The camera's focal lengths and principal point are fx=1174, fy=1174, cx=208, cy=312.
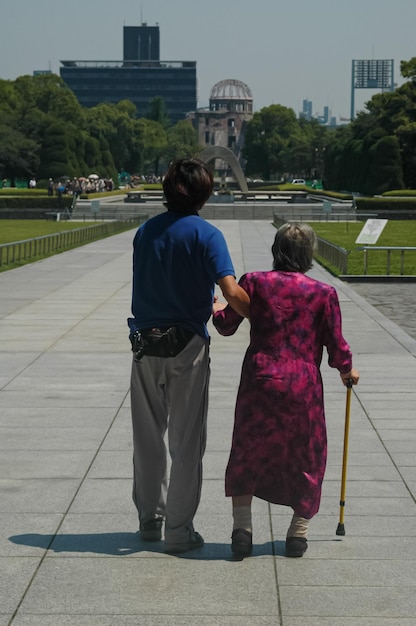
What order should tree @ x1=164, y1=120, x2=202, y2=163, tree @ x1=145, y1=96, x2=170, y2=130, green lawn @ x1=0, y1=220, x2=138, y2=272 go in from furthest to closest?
tree @ x1=145, y1=96, x2=170, y2=130
tree @ x1=164, y1=120, x2=202, y2=163
green lawn @ x1=0, y1=220, x2=138, y2=272

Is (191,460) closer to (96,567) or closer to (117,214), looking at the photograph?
(96,567)

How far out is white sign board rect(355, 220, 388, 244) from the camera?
23172mm

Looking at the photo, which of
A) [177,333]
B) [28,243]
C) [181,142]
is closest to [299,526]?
[177,333]

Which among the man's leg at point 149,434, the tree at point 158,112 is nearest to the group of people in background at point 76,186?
the man's leg at point 149,434

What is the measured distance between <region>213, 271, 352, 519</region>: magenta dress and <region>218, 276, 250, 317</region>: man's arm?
0.04m

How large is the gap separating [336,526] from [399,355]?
19.3 feet

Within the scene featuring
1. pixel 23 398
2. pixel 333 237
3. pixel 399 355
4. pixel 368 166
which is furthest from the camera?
pixel 368 166

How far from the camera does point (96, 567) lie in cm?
471

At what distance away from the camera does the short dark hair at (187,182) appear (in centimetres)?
482

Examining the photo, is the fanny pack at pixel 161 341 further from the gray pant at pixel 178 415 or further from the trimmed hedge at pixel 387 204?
the trimmed hedge at pixel 387 204

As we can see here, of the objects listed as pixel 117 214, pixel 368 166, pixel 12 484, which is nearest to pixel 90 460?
pixel 12 484

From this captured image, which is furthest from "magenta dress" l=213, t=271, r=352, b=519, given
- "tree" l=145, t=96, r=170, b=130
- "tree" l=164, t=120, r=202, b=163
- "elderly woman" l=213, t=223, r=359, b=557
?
"tree" l=145, t=96, r=170, b=130

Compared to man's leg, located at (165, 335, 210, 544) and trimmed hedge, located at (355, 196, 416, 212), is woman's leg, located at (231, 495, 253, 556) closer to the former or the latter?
man's leg, located at (165, 335, 210, 544)

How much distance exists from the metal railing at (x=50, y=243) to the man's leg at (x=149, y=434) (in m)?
18.6
